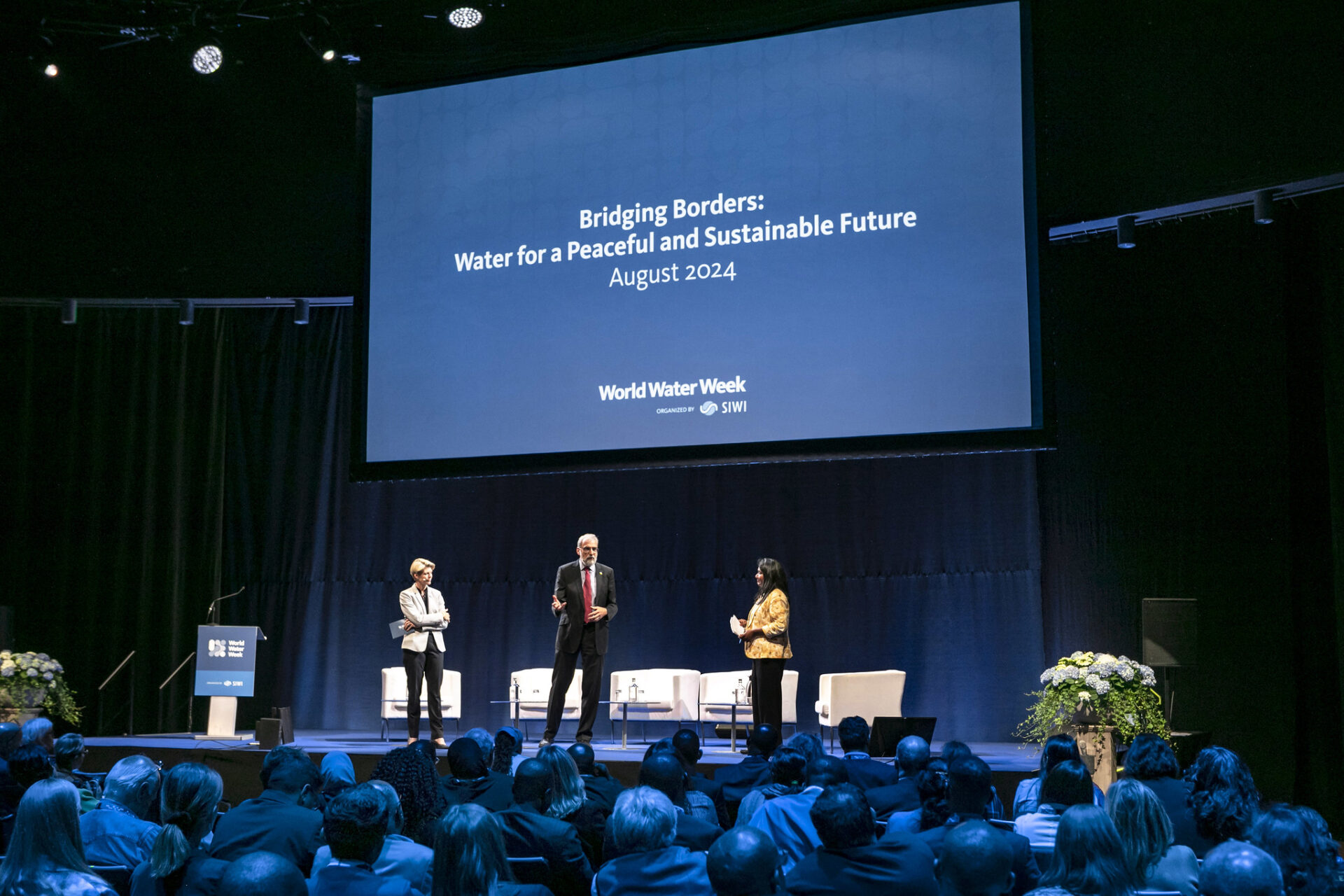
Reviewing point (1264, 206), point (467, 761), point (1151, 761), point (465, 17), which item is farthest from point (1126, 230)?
point (467, 761)

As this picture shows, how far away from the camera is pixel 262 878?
7.37 ft

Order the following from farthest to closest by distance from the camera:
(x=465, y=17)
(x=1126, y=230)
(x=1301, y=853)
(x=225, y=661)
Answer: (x=225, y=661)
(x=465, y=17)
(x=1126, y=230)
(x=1301, y=853)

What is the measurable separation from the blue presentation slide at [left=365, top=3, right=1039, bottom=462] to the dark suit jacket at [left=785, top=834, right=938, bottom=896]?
14.3 feet

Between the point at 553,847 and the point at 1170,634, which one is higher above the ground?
the point at 1170,634

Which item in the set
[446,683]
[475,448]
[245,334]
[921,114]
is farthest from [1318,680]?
[245,334]

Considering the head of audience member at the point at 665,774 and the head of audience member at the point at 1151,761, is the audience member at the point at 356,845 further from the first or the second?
the head of audience member at the point at 1151,761

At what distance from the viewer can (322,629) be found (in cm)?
1166

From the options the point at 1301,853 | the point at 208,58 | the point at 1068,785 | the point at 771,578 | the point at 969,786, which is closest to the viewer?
the point at 1301,853

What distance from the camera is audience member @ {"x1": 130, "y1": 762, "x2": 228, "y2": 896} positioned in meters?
2.99

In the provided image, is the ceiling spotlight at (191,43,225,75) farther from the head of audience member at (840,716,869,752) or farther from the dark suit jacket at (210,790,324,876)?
the dark suit jacket at (210,790,324,876)

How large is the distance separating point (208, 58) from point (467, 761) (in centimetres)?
731

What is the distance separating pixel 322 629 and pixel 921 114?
7230 millimetres

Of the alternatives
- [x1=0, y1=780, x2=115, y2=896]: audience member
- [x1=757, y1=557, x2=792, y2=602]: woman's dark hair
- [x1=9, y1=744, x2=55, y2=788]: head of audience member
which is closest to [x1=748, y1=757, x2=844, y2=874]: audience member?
[x1=0, y1=780, x2=115, y2=896]: audience member

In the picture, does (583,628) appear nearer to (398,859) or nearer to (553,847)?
(553,847)
